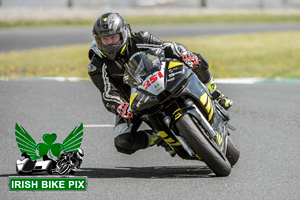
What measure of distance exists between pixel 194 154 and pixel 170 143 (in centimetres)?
32

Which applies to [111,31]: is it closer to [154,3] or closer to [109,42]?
[109,42]

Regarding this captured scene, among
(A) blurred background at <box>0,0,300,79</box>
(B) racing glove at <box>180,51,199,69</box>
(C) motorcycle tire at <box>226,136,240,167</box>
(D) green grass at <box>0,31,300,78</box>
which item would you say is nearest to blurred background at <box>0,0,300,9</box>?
(A) blurred background at <box>0,0,300,79</box>

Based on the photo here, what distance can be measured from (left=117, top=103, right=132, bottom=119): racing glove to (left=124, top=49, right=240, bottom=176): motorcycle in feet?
0.31

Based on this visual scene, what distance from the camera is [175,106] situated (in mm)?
6266

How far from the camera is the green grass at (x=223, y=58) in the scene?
17000mm

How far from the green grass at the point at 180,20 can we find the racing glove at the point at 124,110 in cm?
2175

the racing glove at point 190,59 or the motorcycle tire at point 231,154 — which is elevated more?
the racing glove at point 190,59

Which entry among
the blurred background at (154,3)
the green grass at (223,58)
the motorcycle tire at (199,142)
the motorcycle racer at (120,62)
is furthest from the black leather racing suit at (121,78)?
the blurred background at (154,3)

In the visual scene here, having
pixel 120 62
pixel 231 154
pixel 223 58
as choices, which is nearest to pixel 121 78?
pixel 120 62

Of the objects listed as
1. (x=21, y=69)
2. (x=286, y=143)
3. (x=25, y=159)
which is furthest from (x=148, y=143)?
(x=21, y=69)

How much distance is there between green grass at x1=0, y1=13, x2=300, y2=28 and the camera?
28758 millimetres

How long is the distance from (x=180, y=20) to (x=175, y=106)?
25628mm

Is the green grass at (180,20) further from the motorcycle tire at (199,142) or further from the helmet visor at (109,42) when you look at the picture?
the motorcycle tire at (199,142)

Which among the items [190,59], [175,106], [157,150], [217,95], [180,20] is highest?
[190,59]
